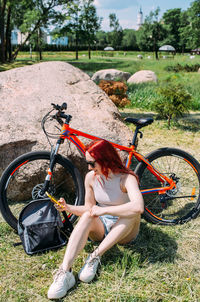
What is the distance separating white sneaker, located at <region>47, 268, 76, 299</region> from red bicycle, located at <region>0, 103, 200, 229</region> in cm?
86

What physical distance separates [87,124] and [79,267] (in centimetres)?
180

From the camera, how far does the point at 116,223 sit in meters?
2.50

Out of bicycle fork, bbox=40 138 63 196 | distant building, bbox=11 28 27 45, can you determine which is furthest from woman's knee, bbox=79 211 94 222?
distant building, bbox=11 28 27 45

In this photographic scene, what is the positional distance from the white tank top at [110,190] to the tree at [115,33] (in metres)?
84.1

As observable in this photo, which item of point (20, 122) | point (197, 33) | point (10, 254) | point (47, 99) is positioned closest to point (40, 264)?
point (10, 254)

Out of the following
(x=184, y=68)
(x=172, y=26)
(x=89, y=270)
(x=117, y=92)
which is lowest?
(x=89, y=270)

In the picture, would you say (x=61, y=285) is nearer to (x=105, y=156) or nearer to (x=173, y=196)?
(x=105, y=156)

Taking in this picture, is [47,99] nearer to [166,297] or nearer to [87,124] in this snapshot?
[87,124]

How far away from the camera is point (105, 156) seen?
97.3 inches

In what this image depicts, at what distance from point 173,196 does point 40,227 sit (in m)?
1.50

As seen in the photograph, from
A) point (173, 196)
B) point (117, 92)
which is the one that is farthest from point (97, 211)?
point (117, 92)

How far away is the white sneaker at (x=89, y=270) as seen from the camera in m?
2.42

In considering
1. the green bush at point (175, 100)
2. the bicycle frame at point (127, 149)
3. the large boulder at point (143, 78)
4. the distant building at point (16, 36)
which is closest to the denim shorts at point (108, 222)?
the bicycle frame at point (127, 149)

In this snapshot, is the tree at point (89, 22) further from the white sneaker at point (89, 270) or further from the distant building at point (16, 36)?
the white sneaker at point (89, 270)
